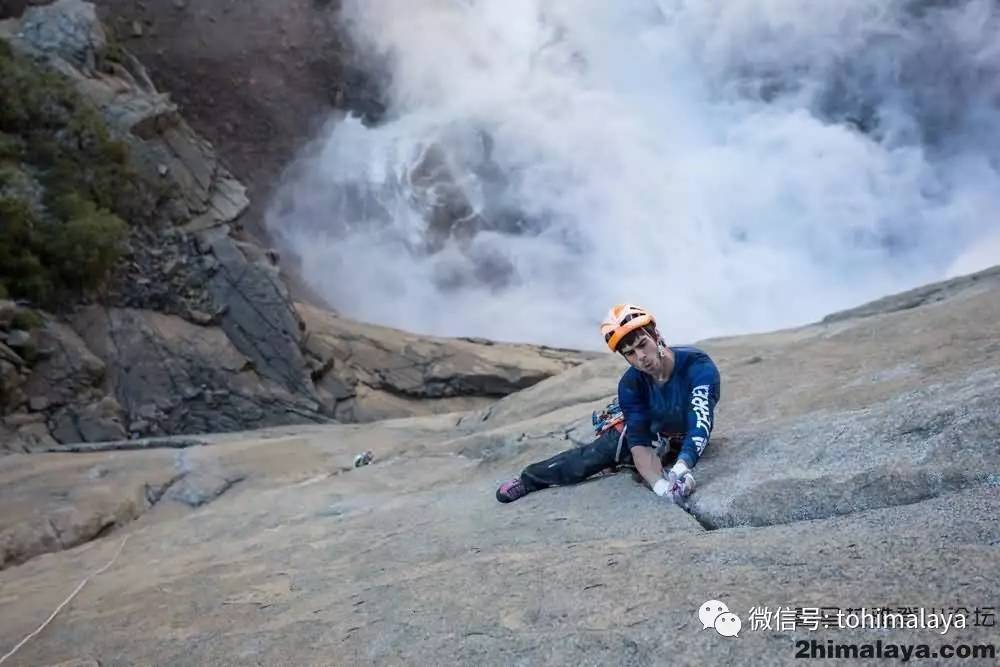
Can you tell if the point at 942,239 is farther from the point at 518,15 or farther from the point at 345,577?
the point at 345,577

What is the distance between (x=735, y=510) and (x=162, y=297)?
10.1 meters

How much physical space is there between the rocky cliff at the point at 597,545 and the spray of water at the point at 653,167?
1133cm

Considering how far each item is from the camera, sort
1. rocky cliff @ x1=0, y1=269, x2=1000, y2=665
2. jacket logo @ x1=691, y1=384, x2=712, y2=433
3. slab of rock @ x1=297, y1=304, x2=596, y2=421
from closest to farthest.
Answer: rocky cliff @ x1=0, y1=269, x2=1000, y2=665
jacket logo @ x1=691, y1=384, x2=712, y2=433
slab of rock @ x1=297, y1=304, x2=596, y2=421

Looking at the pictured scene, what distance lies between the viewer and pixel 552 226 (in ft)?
64.3

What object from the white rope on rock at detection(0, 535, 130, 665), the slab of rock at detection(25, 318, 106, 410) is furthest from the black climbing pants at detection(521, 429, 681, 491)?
the slab of rock at detection(25, 318, 106, 410)

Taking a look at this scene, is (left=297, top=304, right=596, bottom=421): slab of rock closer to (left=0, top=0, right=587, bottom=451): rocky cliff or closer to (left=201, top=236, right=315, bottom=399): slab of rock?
(left=0, top=0, right=587, bottom=451): rocky cliff

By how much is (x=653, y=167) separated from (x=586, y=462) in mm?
17121

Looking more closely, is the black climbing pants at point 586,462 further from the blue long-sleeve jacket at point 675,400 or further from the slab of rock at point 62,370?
the slab of rock at point 62,370

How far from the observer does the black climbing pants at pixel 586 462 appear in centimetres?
398

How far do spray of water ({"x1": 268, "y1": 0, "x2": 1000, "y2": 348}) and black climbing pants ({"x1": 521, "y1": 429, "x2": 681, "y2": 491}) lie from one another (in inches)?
496

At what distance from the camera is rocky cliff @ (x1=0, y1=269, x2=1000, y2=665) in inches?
95.9

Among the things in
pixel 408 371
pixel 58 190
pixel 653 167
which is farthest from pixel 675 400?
pixel 653 167

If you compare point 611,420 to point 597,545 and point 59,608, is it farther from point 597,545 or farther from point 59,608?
point 59,608

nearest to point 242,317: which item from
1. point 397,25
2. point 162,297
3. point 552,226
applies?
point 162,297
